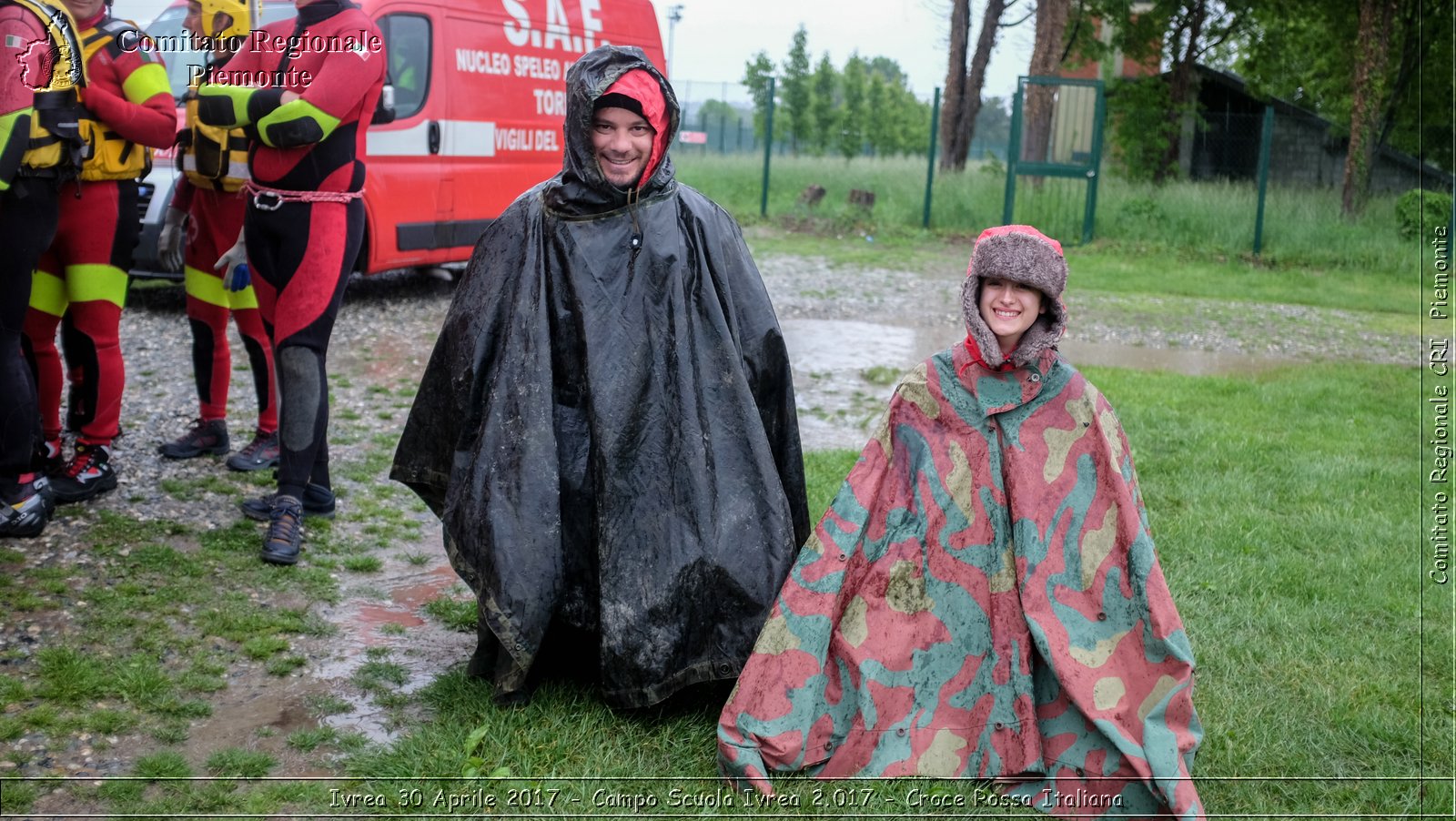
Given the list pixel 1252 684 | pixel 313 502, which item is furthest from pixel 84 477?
pixel 1252 684

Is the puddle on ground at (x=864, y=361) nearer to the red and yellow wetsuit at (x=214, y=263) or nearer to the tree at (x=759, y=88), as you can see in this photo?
the red and yellow wetsuit at (x=214, y=263)

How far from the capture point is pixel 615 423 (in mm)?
3537

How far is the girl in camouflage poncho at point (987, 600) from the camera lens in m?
3.28

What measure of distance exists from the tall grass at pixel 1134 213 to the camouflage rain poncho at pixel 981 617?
14.0 meters

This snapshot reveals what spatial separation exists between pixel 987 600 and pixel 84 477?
3.81 metres

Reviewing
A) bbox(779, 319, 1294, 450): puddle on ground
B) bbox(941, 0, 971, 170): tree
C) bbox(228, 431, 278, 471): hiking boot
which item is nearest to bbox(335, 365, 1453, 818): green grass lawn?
bbox(779, 319, 1294, 450): puddle on ground

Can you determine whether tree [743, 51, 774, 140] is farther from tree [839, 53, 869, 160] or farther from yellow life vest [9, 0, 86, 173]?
yellow life vest [9, 0, 86, 173]

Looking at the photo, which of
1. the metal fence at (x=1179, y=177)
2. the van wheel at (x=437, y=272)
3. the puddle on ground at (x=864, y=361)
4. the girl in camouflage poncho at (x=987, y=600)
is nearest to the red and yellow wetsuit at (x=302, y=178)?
the girl in camouflage poncho at (x=987, y=600)

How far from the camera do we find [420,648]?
13.8ft

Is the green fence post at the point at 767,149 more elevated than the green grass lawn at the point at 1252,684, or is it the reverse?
the green fence post at the point at 767,149

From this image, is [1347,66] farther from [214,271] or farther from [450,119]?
[214,271]

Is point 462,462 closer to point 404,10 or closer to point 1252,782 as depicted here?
point 1252,782

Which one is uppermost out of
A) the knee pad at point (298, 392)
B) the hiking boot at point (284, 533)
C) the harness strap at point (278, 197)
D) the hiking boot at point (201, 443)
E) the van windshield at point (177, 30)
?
the van windshield at point (177, 30)

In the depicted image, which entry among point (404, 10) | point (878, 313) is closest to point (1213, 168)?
point (878, 313)
